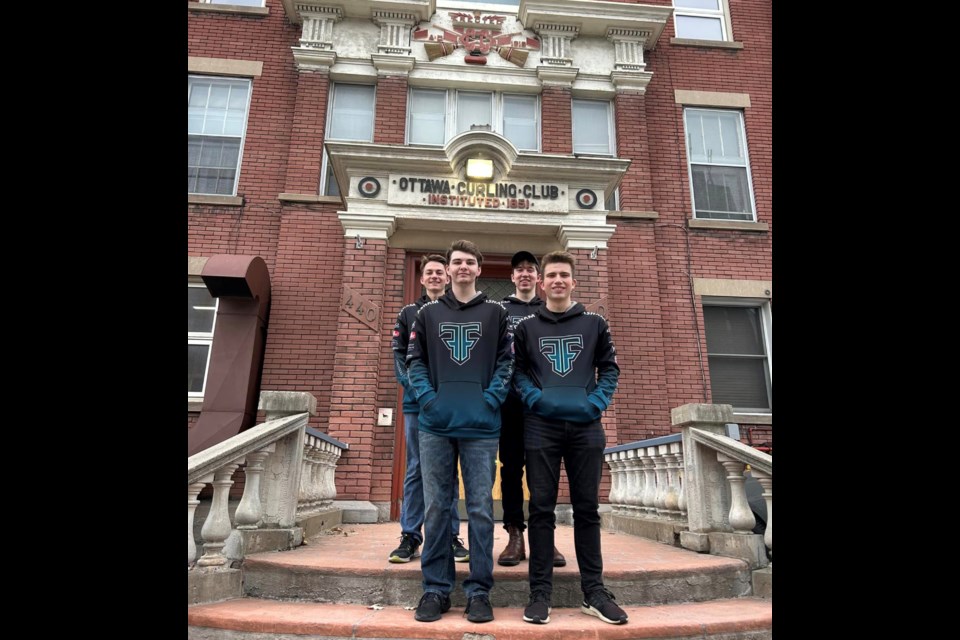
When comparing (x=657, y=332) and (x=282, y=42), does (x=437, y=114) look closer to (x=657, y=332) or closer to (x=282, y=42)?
(x=282, y=42)

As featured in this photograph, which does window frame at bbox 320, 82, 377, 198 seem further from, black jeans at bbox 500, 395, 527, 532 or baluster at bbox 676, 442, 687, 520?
baluster at bbox 676, 442, 687, 520

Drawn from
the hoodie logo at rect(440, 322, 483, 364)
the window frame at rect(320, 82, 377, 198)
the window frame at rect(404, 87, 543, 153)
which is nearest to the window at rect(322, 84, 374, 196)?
the window frame at rect(320, 82, 377, 198)

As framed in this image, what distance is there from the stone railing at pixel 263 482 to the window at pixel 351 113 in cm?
516

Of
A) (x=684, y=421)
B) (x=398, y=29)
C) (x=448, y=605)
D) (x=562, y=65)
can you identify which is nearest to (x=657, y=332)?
(x=684, y=421)

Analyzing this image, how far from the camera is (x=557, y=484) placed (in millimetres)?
3266

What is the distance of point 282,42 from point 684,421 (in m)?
8.85

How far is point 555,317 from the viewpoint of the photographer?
364cm

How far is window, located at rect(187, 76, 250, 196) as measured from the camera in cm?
888

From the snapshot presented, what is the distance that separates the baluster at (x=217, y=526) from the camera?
3.89 m

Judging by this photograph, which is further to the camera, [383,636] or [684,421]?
[684,421]

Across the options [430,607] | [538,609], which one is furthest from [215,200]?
[538,609]

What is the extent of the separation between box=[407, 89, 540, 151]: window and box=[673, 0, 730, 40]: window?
3465 millimetres

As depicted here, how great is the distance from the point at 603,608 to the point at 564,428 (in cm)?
105

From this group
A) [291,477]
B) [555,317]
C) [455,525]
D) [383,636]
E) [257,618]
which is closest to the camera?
[383,636]
